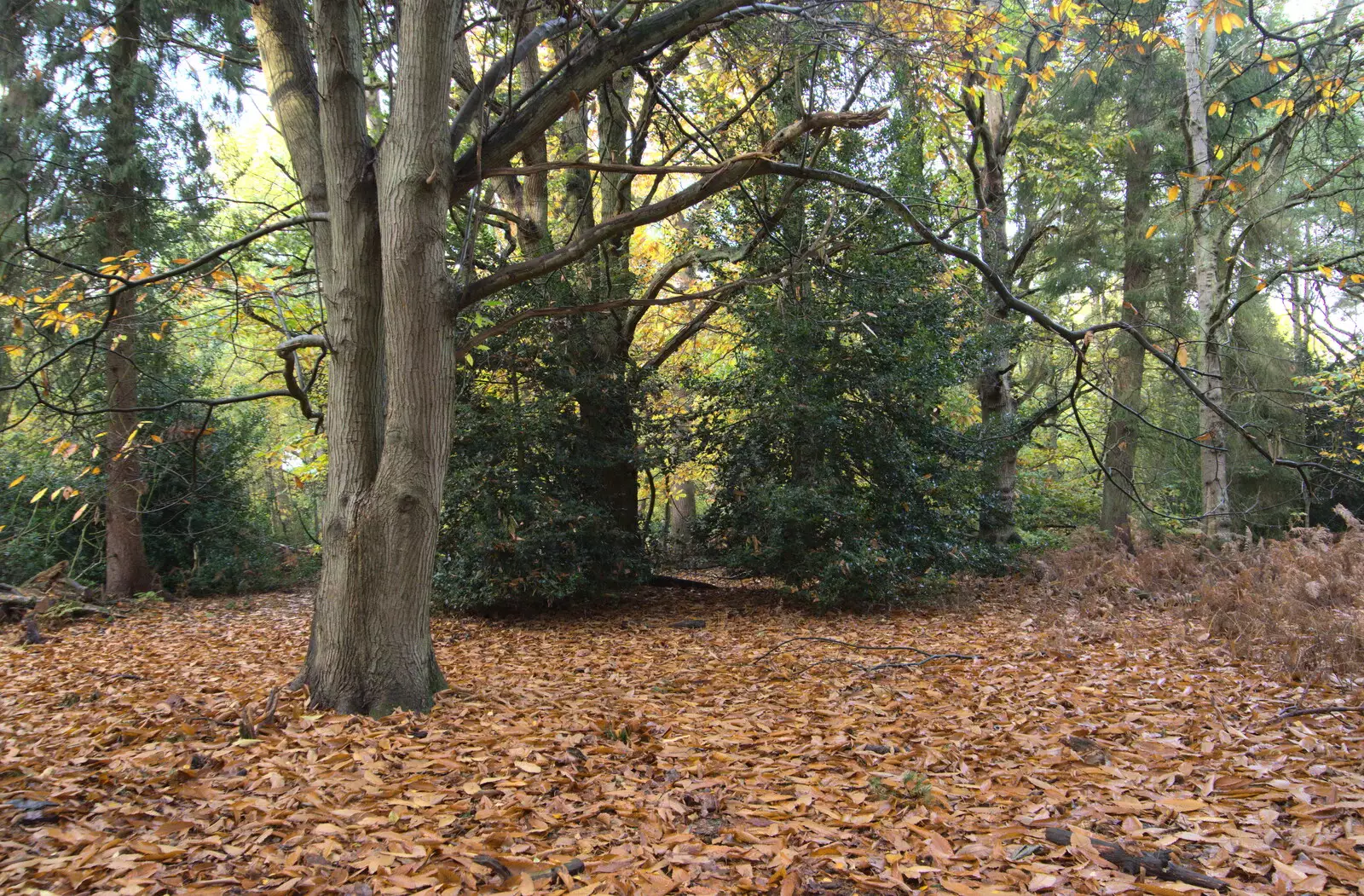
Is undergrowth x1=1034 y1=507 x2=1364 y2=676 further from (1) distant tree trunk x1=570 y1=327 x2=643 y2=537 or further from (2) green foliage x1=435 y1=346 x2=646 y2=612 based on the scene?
(2) green foliage x1=435 y1=346 x2=646 y2=612

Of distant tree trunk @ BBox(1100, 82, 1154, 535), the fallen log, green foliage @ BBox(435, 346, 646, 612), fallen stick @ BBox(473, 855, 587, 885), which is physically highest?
distant tree trunk @ BBox(1100, 82, 1154, 535)

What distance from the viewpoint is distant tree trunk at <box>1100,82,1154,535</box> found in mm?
11922

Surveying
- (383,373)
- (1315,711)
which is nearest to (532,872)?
(383,373)

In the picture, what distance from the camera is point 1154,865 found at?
2.45m

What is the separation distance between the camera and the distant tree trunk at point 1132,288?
1192 cm

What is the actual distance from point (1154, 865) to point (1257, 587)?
187 inches

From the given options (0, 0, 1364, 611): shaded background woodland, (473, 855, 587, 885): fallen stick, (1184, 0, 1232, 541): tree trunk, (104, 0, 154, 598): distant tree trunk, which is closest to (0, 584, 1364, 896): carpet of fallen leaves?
(473, 855, 587, 885): fallen stick

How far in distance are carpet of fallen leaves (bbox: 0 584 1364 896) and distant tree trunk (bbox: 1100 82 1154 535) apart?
7285mm

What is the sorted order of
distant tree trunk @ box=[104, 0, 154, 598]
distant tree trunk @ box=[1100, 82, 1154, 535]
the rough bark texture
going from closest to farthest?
distant tree trunk @ box=[104, 0, 154, 598]
the rough bark texture
distant tree trunk @ box=[1100, 82, 1154, 535]

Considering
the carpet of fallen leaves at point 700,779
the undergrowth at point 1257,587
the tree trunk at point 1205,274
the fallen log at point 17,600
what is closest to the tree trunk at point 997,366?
the undergrowth at point 1257,587

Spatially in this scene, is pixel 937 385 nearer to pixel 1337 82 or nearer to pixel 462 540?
pixel 1337 82

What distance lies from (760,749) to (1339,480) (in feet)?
41.0

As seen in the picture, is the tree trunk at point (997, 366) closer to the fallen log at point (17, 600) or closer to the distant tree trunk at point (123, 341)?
the distant tree trunk at point (123, 341)

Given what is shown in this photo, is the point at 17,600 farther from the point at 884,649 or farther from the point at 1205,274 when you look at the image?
the point at 1205,274
